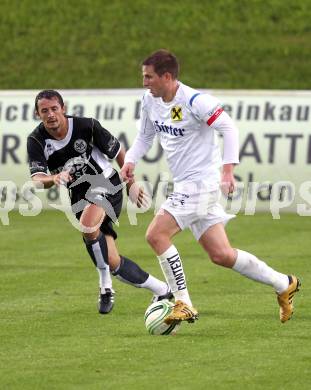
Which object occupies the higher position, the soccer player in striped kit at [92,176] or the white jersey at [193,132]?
the white jersey at [193,132]

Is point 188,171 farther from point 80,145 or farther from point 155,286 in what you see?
point 155,286

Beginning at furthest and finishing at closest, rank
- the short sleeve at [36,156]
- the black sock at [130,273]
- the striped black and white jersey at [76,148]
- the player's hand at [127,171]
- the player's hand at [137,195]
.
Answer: the black sock at [130,273], the striped black and white jersey at [76,148], the short sleeve at [36,156], the player's hand at [137,195], the player's hand at [127,171]

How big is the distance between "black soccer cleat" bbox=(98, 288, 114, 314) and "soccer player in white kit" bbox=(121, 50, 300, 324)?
4.34 feet

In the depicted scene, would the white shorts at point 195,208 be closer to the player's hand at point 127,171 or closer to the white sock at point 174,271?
the white sock at point 174,271

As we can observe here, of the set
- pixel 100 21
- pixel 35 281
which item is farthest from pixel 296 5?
pixel 35 281

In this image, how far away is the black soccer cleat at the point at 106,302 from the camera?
37.3ft

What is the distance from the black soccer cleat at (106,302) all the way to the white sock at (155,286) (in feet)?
1.02

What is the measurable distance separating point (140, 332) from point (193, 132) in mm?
1686

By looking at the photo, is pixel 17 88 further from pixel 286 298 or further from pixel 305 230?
pixel 286 298

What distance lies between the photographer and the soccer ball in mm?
9992

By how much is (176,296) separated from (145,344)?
2.20ft

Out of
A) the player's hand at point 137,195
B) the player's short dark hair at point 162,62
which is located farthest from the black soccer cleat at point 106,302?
the player's short dark hair at point 162,62

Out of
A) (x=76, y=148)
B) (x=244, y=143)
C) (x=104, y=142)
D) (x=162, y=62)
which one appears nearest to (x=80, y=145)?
(x=76, y=148)

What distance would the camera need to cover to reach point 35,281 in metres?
13.9
